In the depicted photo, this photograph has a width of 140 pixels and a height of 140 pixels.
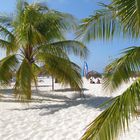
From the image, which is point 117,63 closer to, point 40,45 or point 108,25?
point 108,25

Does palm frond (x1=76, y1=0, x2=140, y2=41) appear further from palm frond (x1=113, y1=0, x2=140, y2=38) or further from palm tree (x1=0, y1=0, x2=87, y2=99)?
palm tree (x1=0, y1=0, x2=87, y2=99)

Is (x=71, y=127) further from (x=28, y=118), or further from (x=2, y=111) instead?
(x=2, y=111)

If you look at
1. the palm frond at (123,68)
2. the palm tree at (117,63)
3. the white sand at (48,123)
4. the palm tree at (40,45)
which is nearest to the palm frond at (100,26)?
the palm tree at (117,63)

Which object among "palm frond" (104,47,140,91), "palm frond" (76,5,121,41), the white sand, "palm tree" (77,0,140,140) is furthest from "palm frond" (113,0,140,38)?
the white sand

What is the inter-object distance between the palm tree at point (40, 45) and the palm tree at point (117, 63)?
7340 millimetres

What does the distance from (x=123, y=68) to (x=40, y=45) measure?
9054 millimetres

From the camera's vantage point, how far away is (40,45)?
44.0 feet

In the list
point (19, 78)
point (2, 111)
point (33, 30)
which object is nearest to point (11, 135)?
point (2, 111)

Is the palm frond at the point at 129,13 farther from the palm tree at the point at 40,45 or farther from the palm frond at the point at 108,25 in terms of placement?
the palm tree at the point at 40,45

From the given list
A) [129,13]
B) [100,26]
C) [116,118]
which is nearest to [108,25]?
[100,26]

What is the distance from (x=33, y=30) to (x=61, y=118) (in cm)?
435

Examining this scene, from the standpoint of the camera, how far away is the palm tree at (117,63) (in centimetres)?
349

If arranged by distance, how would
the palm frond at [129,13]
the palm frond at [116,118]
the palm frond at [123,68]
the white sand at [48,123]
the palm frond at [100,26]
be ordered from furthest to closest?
1. the white sand at [48,123]
2. the palm frond at [100,26]
3. the palm frond at [123,68]
4. the palm frond at [129,13]
5. the palm frond at [116,118]

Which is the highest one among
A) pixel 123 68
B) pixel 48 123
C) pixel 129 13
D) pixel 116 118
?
pixel 129 13
